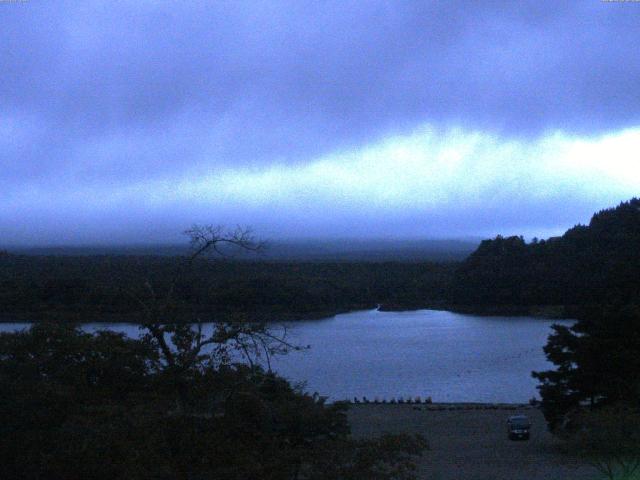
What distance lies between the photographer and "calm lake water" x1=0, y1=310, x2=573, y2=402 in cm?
3388

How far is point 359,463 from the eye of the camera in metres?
8.02

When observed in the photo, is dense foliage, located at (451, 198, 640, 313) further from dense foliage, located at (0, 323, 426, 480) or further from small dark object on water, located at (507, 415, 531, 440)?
dense foliage, located at (0, 323, 426, 480)

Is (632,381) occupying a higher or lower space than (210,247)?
lower

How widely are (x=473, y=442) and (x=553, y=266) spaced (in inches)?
1759

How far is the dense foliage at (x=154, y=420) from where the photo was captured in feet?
25.5

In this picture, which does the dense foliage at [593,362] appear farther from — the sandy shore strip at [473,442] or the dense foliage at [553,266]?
the dense foliage at [553,266]

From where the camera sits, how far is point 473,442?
74.7ft

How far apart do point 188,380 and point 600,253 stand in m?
59.4

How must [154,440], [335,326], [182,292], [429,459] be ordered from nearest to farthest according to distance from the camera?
[154,440], [182,292], [429,459], [335,326]

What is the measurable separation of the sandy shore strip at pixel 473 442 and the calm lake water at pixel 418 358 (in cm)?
253

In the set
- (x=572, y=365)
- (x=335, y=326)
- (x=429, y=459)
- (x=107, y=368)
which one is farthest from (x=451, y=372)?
(x=107, y=368)

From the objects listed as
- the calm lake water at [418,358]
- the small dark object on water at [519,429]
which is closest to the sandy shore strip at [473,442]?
the small dark object on water at [519,429]

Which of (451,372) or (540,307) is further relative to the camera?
(540,307)

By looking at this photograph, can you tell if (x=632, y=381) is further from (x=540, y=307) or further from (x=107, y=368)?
(x=540, y=307)
